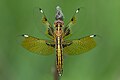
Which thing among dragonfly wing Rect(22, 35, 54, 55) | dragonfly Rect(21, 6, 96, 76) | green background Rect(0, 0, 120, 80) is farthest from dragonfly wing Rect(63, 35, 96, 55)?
green background Rect(0, 0, 120, 80)

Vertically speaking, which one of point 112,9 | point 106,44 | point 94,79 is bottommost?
point 94,79

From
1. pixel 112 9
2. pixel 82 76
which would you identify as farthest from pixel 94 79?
pixel 112 9

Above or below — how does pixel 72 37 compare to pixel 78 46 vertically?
above

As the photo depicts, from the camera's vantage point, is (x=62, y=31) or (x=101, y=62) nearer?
(x=62, y=31)

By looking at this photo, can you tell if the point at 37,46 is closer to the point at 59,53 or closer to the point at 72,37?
the point at 59,53

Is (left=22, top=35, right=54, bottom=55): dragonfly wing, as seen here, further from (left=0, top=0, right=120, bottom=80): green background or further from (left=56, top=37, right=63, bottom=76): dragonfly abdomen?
(left=0, top=0, right=120, bottom=80): green background

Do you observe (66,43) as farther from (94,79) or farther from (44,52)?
(94,79)

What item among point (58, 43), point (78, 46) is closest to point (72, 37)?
point (78, 46)
